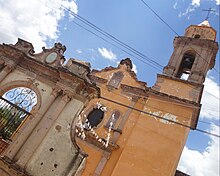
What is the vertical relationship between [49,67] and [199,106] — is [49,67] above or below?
below

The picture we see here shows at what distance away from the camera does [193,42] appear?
14523 millimetres

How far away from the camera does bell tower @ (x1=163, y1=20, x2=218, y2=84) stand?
44.0 ft

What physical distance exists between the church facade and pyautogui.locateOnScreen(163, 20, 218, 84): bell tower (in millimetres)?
54

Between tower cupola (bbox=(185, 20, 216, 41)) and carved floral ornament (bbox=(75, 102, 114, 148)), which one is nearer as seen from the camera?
carved floral ornament (bbox=(75, 102, 114, 148))

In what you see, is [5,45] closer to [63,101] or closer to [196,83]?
[63,101]

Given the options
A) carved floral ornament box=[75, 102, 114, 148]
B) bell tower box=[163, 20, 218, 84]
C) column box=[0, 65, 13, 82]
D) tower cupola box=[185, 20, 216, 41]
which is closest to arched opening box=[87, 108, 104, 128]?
carved floral ornament box=[75, 102, 114, 148]

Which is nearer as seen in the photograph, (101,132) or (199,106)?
(199,106)

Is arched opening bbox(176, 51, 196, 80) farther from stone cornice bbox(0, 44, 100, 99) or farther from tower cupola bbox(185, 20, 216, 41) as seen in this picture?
stone cornice bbox(0, 44, 100, 99)

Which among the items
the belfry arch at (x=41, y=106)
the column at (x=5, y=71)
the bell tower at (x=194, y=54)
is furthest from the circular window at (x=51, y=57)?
the bell tower at (x=194, y=54)

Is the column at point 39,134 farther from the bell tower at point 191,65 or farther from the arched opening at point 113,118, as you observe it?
the bell tower at point 191,65

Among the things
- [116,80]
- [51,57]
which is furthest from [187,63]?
[51,57]

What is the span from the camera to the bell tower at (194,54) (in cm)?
1340

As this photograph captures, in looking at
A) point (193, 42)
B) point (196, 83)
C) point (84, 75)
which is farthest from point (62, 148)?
point (193, 42)

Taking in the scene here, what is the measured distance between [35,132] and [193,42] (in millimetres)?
10982
